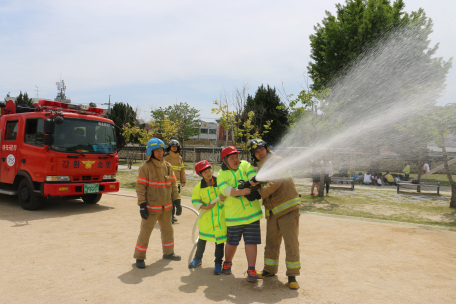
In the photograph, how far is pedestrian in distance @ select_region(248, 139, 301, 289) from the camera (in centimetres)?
433

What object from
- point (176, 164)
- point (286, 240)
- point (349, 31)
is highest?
point (349, 31)

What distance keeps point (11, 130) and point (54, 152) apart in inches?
93.0


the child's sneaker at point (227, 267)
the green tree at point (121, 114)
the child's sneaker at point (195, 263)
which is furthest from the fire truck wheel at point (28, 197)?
the green tree at point (121, 114)

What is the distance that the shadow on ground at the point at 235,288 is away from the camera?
404cm

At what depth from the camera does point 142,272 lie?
4863mm

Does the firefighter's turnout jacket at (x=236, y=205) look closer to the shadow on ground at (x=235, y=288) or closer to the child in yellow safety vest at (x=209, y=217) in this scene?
the child in yellow safety vest at (x=209, y=217)

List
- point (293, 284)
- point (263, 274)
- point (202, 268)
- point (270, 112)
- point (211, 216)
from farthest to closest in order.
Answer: point (270, 112), point (202, 268), point (211, 216), point (263, 274), point (293, 284)

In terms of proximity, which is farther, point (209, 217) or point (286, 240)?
point (209, 217)

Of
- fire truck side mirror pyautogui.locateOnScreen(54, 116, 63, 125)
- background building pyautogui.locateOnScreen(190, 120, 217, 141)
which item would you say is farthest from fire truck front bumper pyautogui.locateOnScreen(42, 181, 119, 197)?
background building pyautogui.locateOnScreen(190, 120, 217, 141)

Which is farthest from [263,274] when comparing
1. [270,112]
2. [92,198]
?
[270,112]

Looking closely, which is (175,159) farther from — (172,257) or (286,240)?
(286,240)

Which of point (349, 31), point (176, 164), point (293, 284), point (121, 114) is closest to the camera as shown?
point (293, 284)

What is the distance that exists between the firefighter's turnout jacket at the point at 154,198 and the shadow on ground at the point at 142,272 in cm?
19

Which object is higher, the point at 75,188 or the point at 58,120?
the point at 58,120
